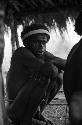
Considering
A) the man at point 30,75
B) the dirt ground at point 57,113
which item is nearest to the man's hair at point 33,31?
the man at point 30,75

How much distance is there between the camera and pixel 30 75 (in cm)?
430

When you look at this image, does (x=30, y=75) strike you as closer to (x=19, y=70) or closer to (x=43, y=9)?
(x=19, y=70)

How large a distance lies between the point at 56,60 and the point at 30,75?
35 centimetres

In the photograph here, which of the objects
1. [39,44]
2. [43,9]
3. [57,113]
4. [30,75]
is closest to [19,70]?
[30,75]

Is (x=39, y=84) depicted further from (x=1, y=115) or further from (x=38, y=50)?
(x=1, y=115)

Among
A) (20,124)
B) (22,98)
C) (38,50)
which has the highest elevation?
(38,50)

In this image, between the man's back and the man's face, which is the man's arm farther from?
the man's back

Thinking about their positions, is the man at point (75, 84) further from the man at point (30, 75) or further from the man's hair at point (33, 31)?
the man's hair at point (33, 31)

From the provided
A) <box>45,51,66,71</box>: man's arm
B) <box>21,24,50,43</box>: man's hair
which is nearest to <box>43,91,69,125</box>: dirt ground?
<box>45,51,66,71</box>: man's arm

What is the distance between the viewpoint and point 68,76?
3.27 meters

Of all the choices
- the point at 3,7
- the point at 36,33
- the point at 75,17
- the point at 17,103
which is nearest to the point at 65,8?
the point at 75,17

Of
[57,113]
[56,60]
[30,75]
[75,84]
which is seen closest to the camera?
[75,84]

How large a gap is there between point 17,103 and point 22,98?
3.6 inches

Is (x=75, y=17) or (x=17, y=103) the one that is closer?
(x=75, y=17)
